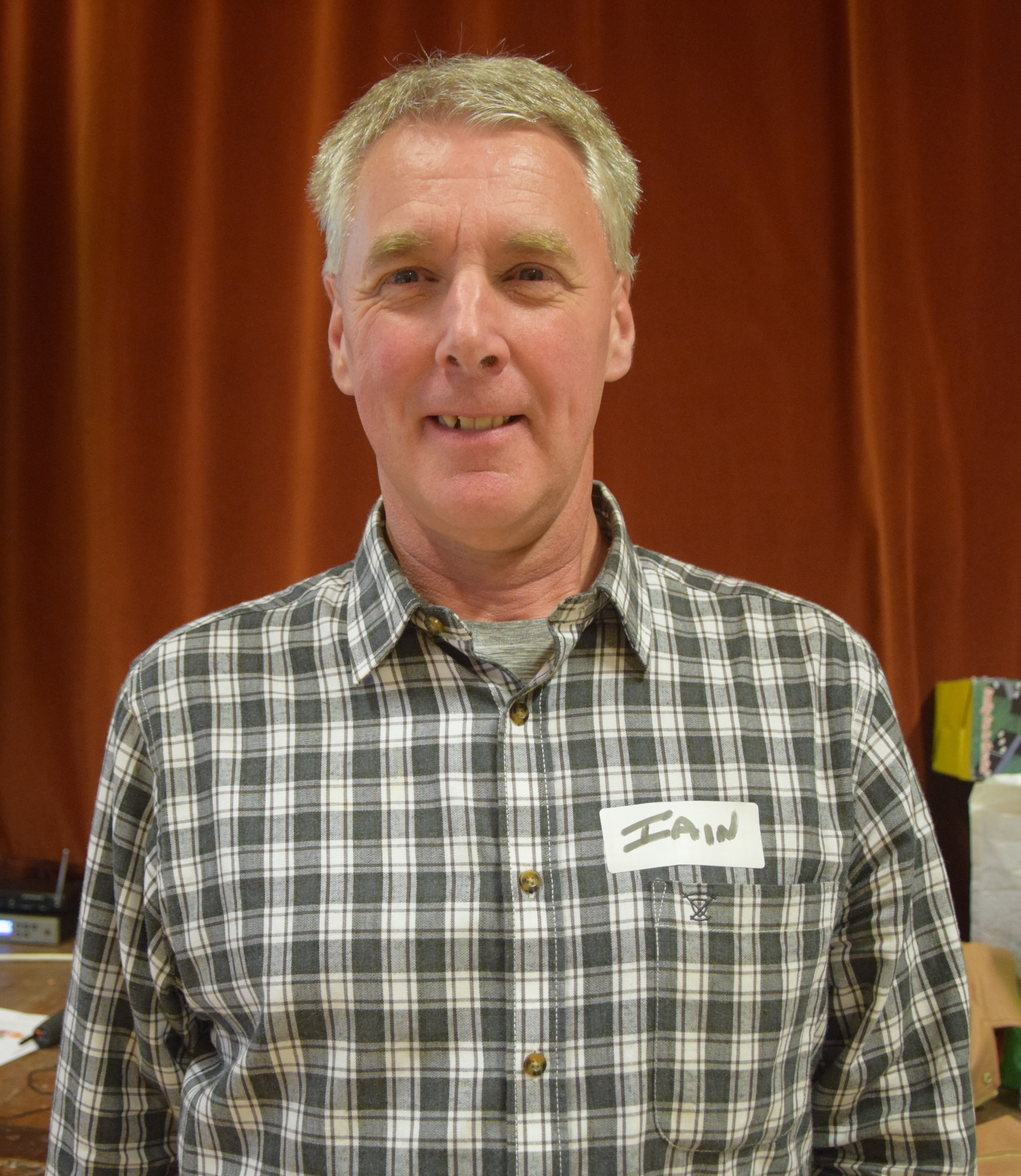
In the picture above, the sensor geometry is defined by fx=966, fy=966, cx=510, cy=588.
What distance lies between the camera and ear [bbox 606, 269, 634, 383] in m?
1.15

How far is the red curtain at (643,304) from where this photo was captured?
6.00 ft

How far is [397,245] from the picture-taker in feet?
3.26

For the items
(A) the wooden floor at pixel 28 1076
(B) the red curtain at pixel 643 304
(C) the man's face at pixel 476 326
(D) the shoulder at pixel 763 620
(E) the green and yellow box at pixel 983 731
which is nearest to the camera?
(C) the man's face at pixel 476 326

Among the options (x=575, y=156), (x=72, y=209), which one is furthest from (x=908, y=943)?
(x=72, y=209)

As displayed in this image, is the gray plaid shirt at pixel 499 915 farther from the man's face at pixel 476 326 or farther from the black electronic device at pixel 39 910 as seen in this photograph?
the black electronic device at pixel 39 910

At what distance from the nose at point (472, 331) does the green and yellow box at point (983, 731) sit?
3.96 ft

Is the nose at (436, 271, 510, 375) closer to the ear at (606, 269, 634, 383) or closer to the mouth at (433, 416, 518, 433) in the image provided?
the mouth at (433, 416, 518, 433)

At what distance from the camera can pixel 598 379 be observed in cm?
106

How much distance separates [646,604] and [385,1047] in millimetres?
524

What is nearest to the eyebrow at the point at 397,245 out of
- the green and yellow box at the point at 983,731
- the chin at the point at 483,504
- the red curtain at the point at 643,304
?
the chin at the point at 483,504

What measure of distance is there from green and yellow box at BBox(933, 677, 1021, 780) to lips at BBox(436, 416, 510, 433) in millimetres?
1176

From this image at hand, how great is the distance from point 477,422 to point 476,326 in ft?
0.31

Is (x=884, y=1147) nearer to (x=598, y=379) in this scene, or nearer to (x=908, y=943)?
(x=908, y=943)

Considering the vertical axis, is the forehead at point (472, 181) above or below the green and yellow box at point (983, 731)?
above
